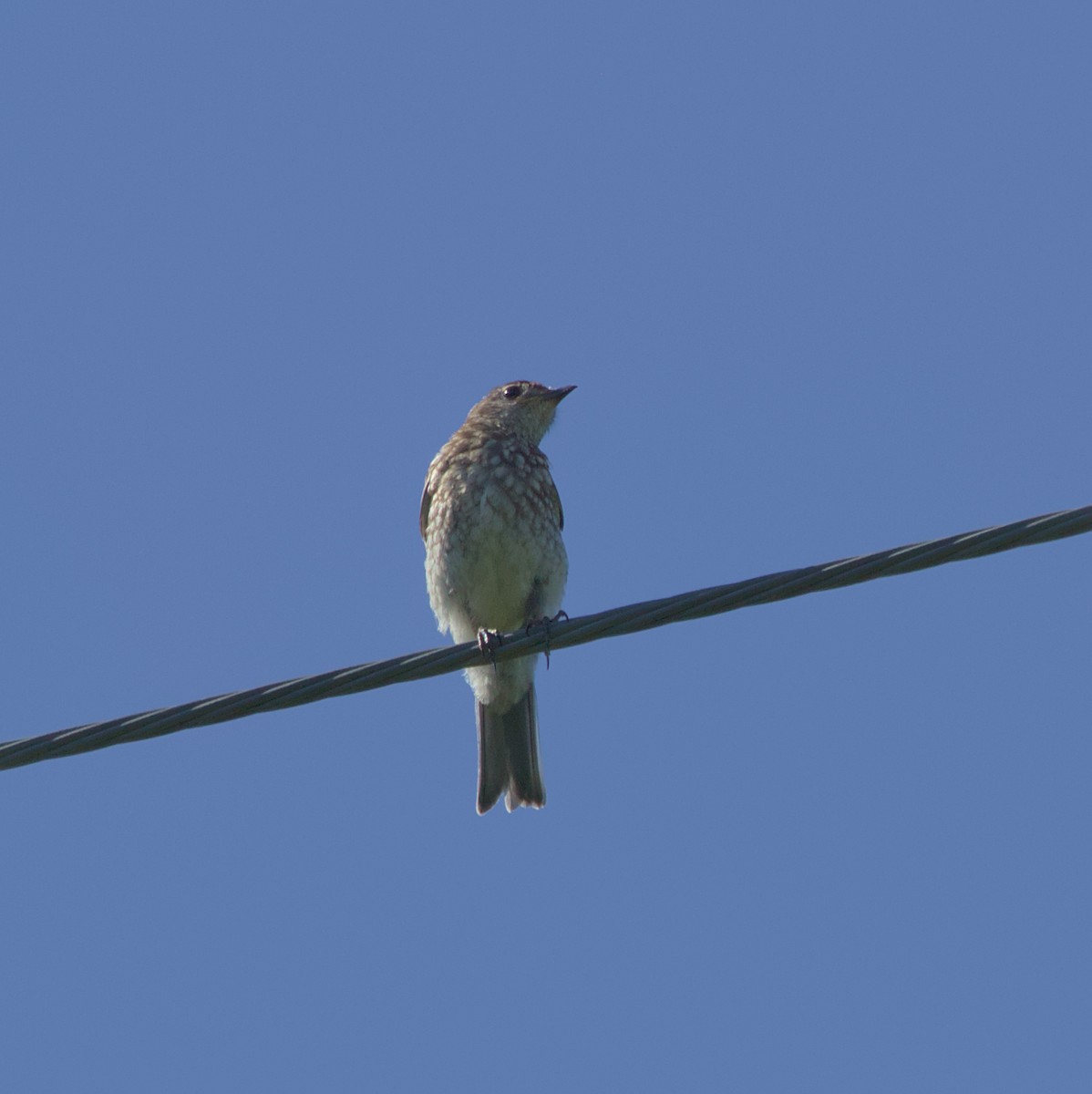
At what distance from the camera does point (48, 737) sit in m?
5.93

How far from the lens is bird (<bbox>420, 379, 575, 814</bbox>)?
9.89 meters

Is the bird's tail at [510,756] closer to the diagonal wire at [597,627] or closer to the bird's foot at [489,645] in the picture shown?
the bird's foot at [489,645]

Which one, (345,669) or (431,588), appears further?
(431,588)

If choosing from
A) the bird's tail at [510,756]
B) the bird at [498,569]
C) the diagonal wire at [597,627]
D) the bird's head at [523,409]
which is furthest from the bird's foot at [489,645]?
the bird's head at [523,409]

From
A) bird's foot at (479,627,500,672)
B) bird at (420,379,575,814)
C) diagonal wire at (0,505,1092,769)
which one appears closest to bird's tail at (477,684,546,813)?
bird at (420,379,575,814)

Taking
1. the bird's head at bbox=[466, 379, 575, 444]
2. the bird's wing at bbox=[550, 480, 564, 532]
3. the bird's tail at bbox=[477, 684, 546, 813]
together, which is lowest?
the bird's tail at bbox=[477, 684, 546, 813]

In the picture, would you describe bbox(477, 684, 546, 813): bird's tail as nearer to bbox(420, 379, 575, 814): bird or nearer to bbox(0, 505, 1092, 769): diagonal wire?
bbox(420, 379, 575, 814): bird

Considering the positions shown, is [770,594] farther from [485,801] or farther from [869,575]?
[485,801]

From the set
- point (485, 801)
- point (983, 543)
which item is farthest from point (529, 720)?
point (983, 543)

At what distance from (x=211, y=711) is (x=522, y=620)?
4279 millimetres

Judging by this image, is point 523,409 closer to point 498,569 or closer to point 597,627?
point 498,569

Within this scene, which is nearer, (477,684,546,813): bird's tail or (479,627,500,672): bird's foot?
(479,627,500,672): bird's foot

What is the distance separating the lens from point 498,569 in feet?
32.3

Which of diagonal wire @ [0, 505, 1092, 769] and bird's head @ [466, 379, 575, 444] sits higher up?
bird's head @ [466, 379, 575, 444]
